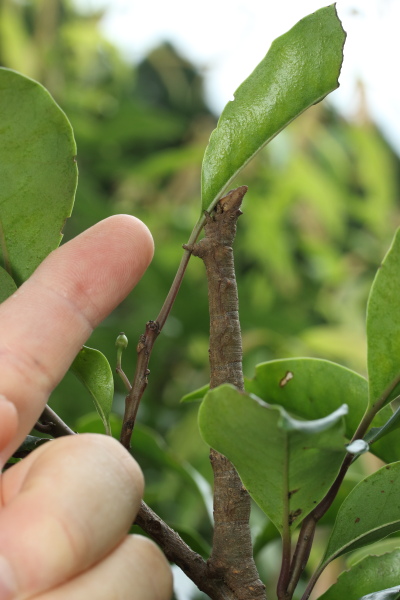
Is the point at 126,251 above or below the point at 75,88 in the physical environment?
above

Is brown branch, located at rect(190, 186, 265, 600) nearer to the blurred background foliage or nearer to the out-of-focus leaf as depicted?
the out-of-focus leaf

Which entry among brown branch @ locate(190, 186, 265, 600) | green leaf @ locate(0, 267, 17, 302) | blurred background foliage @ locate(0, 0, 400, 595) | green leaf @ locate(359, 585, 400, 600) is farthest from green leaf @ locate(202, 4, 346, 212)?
blurred background foliage @ locate(0, 0, 400, 595)

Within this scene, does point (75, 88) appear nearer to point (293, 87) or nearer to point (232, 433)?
point (293, 87)

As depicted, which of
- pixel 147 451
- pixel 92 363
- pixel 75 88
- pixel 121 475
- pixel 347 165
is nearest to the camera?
pixel 121 475

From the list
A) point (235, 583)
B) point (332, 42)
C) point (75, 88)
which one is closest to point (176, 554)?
point (235, 583)

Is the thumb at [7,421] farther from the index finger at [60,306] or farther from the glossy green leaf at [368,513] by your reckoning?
the glossy green leaf at [368,513]

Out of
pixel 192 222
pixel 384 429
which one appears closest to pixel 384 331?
pixel 384 429

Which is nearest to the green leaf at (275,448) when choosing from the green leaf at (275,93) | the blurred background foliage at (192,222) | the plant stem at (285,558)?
the plant stem at (285,558)

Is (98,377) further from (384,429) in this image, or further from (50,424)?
(384,429)
